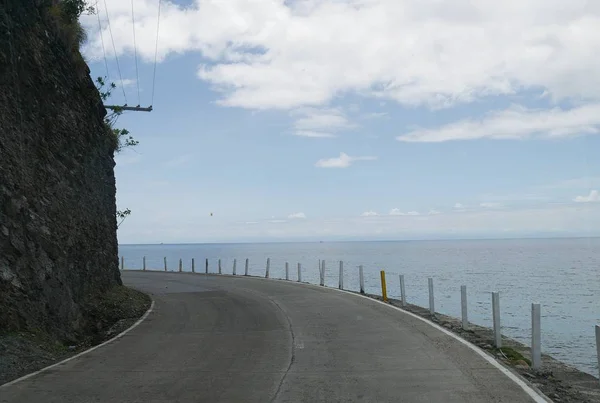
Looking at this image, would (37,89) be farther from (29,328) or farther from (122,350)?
(122,350)

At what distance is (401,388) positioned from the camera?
7707mm

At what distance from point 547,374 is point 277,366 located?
4.42 m

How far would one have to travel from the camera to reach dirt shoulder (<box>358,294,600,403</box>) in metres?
8.10

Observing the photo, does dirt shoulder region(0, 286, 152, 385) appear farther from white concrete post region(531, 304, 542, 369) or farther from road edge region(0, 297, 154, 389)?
white concrete post region(531, 304, 542, 369)

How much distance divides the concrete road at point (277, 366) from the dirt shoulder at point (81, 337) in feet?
2.02

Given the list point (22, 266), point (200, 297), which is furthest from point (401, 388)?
point (200, 297)

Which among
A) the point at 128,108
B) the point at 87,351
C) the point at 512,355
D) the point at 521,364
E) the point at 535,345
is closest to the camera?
the point at 535,345

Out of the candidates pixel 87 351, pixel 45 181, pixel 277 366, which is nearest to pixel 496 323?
pixel 277 366

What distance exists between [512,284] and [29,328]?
40.2m

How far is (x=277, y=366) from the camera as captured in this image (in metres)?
9.19

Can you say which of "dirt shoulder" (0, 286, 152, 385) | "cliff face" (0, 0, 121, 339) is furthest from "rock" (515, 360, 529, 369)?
"cliff face" (0, 0, 121, 339)

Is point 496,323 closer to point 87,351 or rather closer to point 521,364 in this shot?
point 521,364

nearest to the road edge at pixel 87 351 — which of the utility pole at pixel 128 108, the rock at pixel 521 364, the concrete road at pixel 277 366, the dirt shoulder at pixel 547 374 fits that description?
the concrete road at pixel 277 366

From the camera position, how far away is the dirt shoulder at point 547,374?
810 centimetres
